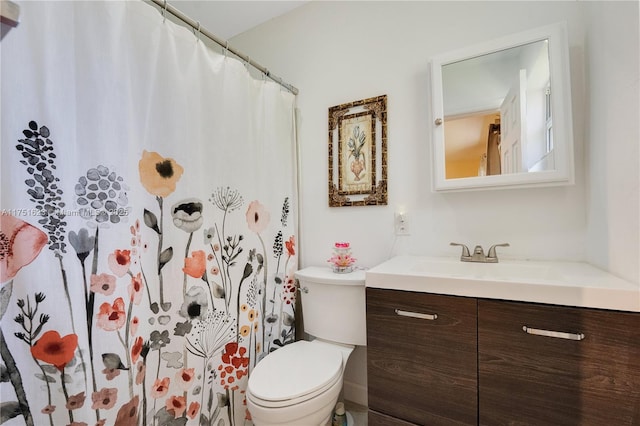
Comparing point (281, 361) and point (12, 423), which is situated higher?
point (12, 423)

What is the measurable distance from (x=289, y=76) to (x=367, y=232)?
122cm

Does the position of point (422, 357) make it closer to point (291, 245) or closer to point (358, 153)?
point (291, 245)

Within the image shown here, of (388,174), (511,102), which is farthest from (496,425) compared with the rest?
(511,102)

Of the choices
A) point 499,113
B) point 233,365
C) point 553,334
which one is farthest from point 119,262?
point 499,113

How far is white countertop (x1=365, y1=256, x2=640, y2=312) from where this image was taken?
778 millimetres

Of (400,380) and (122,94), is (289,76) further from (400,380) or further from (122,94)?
(400,380)

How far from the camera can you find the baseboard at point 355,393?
161cm

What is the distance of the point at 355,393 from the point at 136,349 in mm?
1226

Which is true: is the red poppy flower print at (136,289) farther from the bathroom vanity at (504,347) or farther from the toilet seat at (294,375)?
the bathroom vanity at (504,347)

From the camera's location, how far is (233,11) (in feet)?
6.23

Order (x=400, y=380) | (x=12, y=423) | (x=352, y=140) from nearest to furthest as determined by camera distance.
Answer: (x=12, y=423) → (x=400, y=380) → (x=352, y=140)

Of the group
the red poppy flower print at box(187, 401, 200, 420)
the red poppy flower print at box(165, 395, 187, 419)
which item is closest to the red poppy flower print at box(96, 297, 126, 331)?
the red poppy flower print at box(165, 395, 187, 419)

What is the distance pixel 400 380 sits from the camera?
1.05m

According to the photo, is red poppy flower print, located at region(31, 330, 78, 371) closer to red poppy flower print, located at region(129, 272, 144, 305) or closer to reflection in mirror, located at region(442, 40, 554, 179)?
red poppy flower print, located at region(129, 272, 144, 305)
